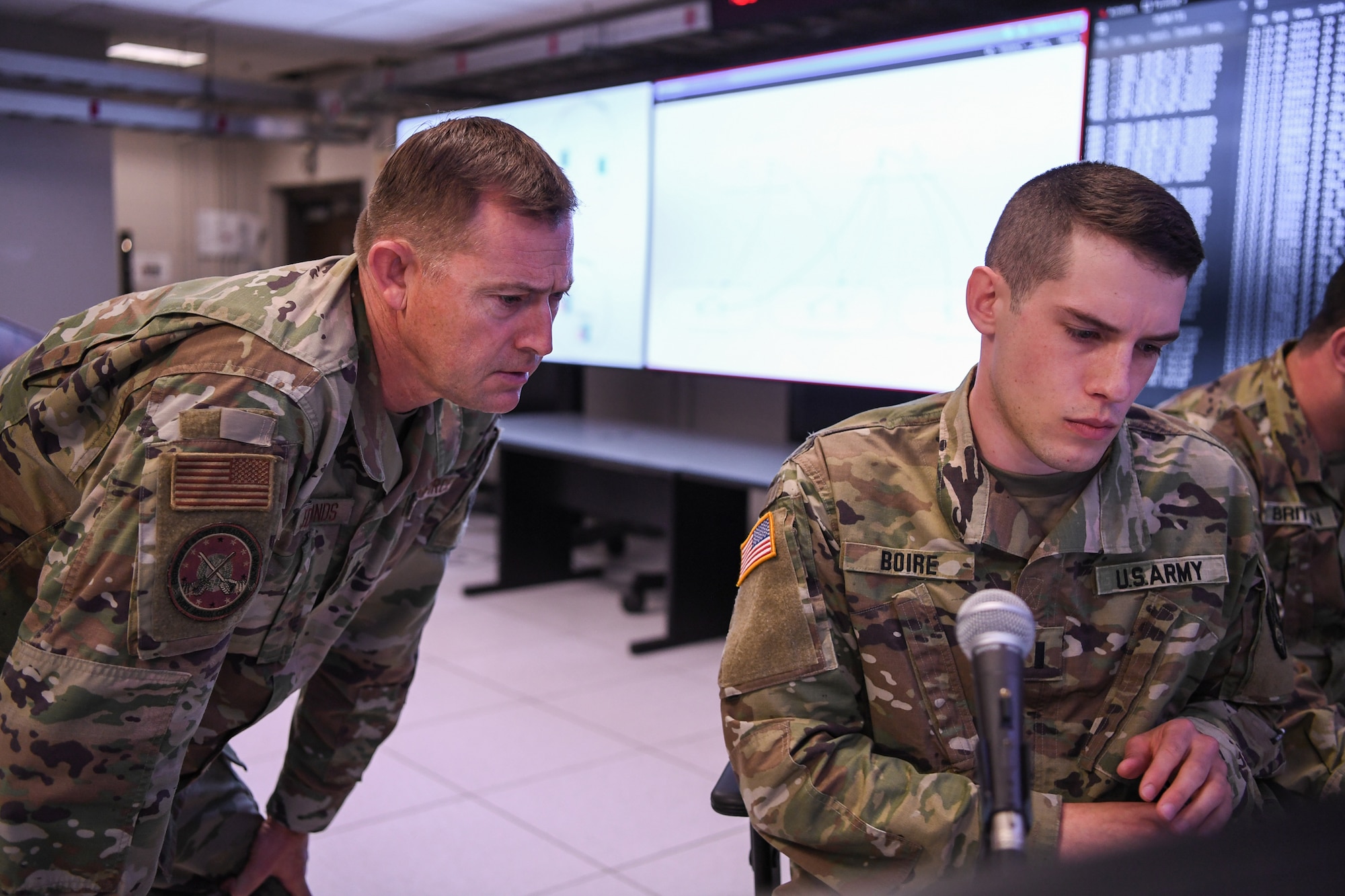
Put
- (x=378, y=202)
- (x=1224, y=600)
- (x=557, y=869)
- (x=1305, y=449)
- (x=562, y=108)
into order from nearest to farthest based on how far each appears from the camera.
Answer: (x=1224, y=600) < (x=378, y=202) < (x=1305, y=449) < (x=557, y=869) < (x=562, y=108)

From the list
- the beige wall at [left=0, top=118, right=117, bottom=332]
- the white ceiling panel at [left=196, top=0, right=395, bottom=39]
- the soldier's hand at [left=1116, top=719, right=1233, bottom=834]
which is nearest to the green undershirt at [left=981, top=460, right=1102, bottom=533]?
the soldier's hand at [left=1116, top=719, right=1233, bottom=834]

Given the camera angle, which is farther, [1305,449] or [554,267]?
[1305,449]

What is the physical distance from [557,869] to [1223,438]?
4.98 feet

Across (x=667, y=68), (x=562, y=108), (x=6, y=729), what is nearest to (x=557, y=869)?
(x=6, y=729)

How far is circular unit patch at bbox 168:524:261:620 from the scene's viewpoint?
1.09 m

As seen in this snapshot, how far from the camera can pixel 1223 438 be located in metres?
1.89

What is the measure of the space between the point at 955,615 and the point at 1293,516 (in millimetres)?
922

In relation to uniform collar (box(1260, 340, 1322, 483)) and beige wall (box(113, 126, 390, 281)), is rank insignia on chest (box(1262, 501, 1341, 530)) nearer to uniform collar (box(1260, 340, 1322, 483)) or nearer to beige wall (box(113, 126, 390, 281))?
uniform collar (box(1260, 340, 1322, 483))

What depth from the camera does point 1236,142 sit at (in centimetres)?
285

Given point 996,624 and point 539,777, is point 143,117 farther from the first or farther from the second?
point 996,624

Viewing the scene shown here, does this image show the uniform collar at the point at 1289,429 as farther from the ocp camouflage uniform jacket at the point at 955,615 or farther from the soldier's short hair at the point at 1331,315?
the ocp camouflage uniform jacket at the point at 955,615

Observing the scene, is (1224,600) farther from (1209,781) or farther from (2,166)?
(2,166)

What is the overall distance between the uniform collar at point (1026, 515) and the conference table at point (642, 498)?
2.10 m

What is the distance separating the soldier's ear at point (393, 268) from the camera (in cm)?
128
